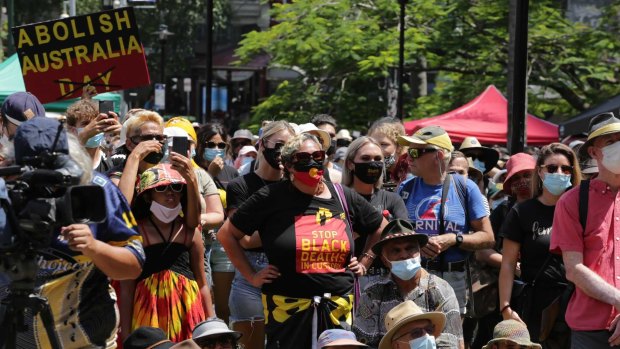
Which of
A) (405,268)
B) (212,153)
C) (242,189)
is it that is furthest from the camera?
(212,153)

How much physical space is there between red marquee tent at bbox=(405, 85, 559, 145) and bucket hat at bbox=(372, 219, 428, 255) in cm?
1312

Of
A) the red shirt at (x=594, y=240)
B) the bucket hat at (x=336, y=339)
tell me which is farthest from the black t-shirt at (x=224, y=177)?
the red shirt at (x=594, y=240)

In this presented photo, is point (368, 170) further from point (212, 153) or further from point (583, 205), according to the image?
point (212, 153)

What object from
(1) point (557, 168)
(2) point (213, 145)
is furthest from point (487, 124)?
(1) point (557, 168)

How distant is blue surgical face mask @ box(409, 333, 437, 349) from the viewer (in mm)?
6691

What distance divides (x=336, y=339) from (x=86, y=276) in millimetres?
1951

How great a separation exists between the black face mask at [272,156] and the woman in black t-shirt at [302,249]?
34.0 inches

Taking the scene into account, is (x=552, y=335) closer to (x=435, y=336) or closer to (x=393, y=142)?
(x=435, y=336)

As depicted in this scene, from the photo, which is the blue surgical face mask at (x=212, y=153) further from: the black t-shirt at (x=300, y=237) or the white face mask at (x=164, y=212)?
the white face mask at (x=164, y=212)

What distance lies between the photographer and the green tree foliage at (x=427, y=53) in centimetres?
2466

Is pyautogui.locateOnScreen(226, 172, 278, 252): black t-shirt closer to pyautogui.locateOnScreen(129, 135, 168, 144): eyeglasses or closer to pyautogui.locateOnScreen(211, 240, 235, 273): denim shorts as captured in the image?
pyautogui.locateOnScreen(129, 135, 168, 144): eyeglasses

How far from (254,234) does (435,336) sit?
4.34ft

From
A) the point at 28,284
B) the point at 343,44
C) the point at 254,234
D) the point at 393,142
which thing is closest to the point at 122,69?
the point at 393,142

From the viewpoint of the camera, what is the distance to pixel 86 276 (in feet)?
16.8
